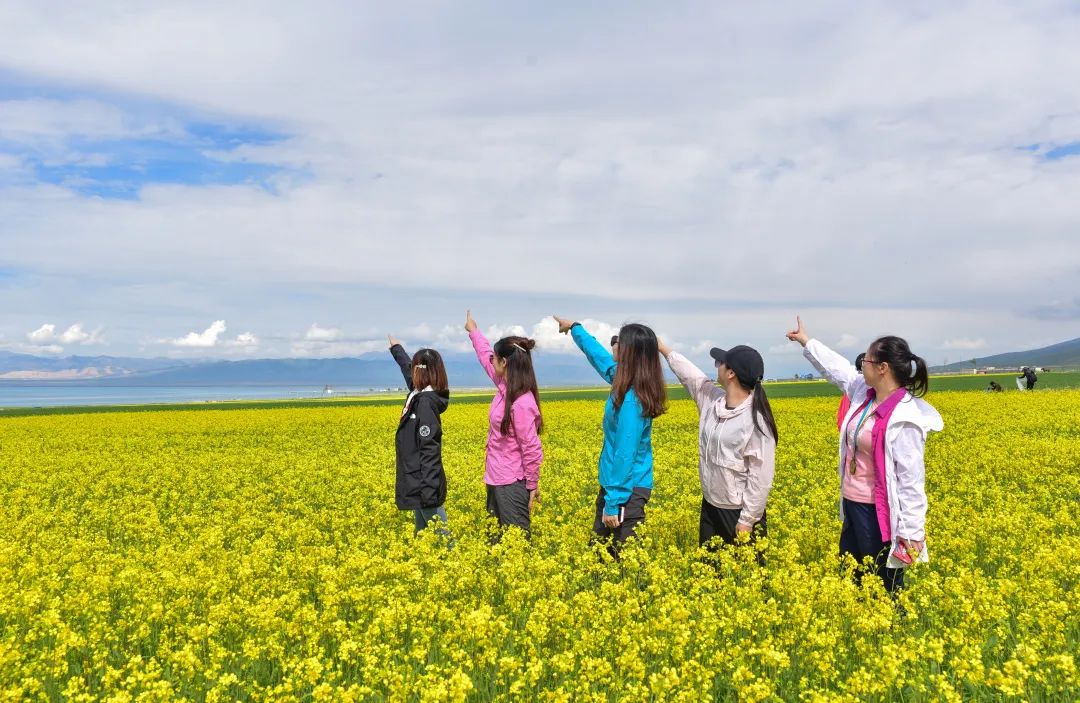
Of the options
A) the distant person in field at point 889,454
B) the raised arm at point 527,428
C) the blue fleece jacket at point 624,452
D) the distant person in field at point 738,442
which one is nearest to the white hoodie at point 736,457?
the distant person in field at point 738,442

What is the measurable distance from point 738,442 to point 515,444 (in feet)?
7.84

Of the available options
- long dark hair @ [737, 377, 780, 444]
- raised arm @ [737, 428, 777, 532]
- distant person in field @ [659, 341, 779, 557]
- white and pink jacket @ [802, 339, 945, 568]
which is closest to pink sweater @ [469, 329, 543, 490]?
distant person in field @ [659, 341, 779, 557]

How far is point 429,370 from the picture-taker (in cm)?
775

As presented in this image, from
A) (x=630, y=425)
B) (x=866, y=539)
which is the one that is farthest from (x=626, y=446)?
(x=866, y=539)

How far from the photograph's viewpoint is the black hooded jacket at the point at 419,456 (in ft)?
25.6

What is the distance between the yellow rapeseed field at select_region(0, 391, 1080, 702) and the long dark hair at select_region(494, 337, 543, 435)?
4.43 feet

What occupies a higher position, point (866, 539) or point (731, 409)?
point (731, 409)

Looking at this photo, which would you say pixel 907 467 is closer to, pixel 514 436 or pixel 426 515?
pixel 514 436

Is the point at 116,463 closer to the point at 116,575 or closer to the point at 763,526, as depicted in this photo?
the point at 116,575

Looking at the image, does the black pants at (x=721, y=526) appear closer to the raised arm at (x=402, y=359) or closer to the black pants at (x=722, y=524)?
the black pants at (x=722, y=524)

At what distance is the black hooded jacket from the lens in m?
7.81

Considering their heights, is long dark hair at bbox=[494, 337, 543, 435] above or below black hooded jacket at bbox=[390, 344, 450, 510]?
above

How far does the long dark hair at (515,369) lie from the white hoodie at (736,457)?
6.11 feet

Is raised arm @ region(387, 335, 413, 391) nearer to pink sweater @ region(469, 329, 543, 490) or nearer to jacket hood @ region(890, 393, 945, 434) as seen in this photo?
pink sweater @ region(469, 329, 543, 490)
